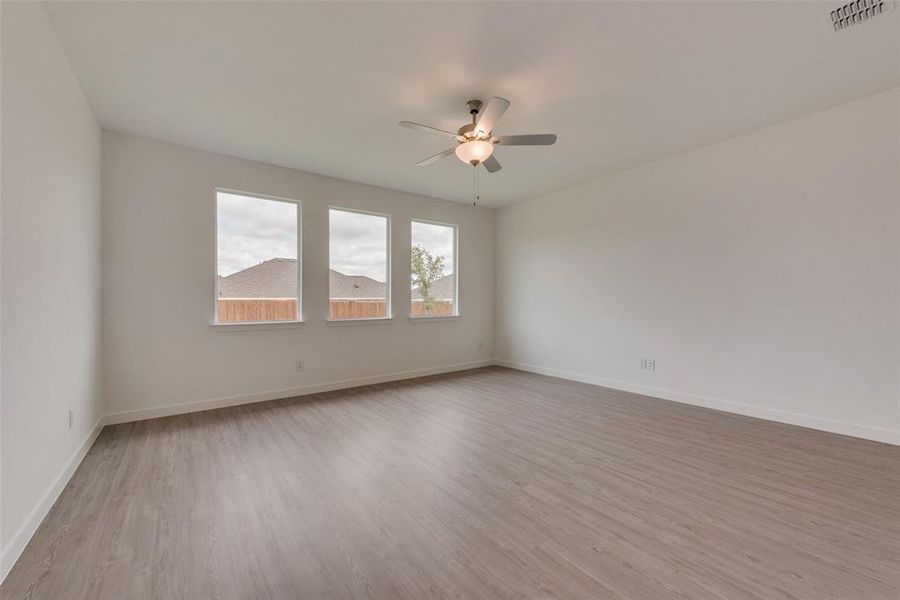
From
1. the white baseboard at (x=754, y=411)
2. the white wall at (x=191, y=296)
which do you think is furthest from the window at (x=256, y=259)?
the white baseboard at (x=754, y=411)

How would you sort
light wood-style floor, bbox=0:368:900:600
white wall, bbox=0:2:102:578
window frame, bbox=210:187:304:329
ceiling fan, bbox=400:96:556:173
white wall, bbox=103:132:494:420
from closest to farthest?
light wood-style floor, bbox=0:368:900:600 → white wall, bbox=0:2:102:578 → ceiling fan, bbox=400:96:556:173 → white wall, bbox=103:132:494:420 → window frame, bbox=210:187:304:329

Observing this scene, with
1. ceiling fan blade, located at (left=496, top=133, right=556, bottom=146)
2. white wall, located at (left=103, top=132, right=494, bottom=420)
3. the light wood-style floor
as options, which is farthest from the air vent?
white wall, located at (left=103, top=132, right=494, bottom=420)

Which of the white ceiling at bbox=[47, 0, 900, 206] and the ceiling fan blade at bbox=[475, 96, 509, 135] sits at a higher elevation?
the white ceiling at bbox=[47, 0, 900, 206]

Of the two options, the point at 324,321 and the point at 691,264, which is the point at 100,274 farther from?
the point at 691,264

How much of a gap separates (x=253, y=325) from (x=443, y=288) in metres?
2.89

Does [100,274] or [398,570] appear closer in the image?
[398,570]

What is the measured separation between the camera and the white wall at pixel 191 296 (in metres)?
3.66

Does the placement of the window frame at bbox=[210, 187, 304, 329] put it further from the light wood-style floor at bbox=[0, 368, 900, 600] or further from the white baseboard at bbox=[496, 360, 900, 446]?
the white baseboard at bbox=[496, 360, 900, 446]

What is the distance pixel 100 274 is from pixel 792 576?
5273 millimetres

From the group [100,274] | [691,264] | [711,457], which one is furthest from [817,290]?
[100,274]

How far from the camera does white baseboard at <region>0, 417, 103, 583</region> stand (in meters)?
1.65

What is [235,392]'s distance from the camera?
14.0ft

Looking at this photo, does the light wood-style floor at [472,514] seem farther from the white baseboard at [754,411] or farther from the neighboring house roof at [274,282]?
the neighboring house roof at [274,282]

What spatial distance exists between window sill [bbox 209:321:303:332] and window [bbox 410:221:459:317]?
5.85 feet
